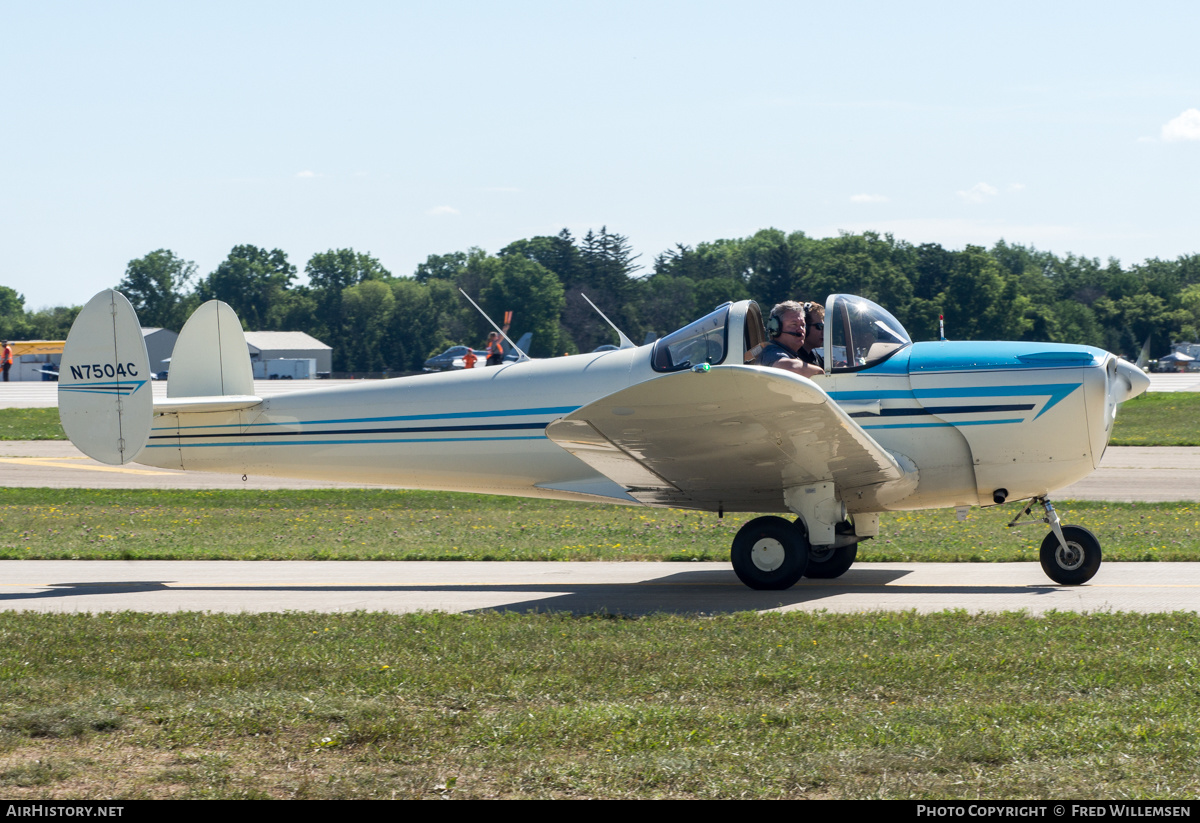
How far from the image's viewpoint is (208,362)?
12.2 meters

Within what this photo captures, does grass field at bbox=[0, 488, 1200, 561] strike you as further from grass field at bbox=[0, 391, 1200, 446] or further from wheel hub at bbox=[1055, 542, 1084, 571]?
grass field at bbox=[0, 391, 1200, 446]

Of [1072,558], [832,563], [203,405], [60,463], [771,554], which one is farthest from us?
[60,463]

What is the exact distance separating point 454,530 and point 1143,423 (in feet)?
86.4

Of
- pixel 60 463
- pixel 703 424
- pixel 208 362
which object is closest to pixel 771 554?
pixel 703 424

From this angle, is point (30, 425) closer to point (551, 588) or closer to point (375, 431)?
point (375, 431)

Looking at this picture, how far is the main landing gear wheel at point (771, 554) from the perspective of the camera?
32.2 feet

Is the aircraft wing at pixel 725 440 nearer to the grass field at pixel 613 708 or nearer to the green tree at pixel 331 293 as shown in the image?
the grass field at pixel 613 708

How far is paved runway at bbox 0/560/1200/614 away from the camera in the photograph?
9281mm

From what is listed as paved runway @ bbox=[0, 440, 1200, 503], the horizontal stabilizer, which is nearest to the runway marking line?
paved runway @ bbox=[0, 440, 1200, 503]

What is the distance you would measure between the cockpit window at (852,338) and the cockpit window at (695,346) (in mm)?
928

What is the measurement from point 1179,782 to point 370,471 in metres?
8.48

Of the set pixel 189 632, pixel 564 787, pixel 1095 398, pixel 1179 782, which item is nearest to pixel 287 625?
pixel 189 632

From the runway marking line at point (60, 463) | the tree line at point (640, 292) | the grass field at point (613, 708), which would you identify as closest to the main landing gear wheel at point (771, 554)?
the grass field at point (613, 708)
